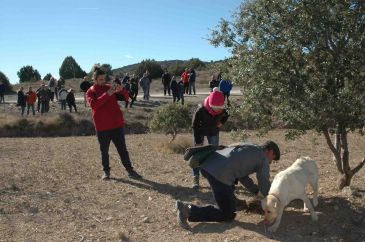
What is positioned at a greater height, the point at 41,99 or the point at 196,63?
the point at 196,63

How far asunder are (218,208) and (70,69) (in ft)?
191

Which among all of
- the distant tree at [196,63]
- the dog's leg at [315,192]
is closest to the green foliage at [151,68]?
the distant tree at [196,63]

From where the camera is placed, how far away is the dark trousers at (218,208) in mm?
6738

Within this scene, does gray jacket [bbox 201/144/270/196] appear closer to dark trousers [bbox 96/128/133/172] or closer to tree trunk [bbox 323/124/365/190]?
tree trunk [bbox 323/124/365/190]

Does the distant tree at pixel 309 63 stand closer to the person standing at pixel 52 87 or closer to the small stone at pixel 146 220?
the small stone at pixel 146 220

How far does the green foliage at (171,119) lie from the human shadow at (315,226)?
24.7 ft

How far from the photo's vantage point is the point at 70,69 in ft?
206

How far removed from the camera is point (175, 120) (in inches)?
579

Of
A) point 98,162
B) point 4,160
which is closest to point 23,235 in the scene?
point 98,162

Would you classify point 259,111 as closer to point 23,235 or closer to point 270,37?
point 270,37

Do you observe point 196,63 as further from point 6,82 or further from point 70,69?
point 6,82

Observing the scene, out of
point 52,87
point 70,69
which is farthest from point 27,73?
point 52,87

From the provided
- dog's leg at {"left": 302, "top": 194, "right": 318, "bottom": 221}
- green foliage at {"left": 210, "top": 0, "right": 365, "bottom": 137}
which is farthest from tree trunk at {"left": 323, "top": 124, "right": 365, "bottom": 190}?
dog's leg at {"left": 302, "top": 194, "right": 318, "bottom": 221}

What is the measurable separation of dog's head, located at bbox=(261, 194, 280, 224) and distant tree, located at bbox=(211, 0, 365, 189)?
1.38 m
